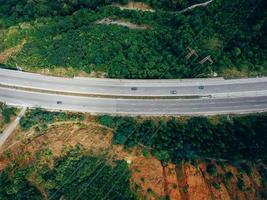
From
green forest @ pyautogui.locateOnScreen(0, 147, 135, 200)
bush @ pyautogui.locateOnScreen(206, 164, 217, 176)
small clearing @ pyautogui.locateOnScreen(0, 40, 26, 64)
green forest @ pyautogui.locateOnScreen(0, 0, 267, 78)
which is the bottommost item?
green forest @ pyautogui.locateOnScreen(0, 147, 135, 200)

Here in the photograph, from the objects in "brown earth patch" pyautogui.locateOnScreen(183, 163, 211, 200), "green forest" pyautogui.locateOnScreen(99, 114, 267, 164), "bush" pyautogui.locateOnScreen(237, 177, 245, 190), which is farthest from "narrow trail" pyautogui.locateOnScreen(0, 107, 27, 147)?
"bush" pyautogui.locateOnScreen(237, 177, 245, 190)

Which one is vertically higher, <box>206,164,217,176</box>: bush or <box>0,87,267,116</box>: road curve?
<box>0,87,267,116</box>: road curve

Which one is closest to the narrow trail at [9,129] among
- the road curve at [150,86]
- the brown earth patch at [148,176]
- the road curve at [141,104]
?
the road curve at [141,104]

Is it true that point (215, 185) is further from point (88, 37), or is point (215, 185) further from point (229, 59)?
point (88, 37)

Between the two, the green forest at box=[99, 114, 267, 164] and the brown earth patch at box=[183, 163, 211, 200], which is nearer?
the brown earth patch at box=[183, 163, 211, 200]

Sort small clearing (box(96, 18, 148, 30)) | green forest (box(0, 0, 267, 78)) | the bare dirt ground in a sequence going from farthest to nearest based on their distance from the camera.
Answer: small clearing (box(96, 18, 148, 30)) → green forest (box(0, 0, 267, 78)) → the bare dirt ground

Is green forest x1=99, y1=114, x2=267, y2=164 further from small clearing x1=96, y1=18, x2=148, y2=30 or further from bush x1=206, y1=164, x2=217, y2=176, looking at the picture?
small clearing x1=96, y1=18, x2=148, y2=30

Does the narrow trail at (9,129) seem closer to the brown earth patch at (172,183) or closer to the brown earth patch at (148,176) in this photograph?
the brown earth patch at (148,176)
